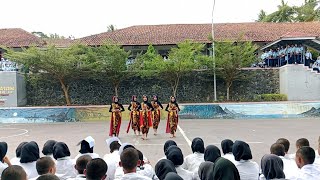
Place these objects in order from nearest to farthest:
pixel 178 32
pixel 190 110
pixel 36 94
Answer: pixel 190 110 → pixel 36 94 → pixel 178 32

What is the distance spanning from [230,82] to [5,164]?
22465mm

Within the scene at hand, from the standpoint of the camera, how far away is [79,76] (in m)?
26.3

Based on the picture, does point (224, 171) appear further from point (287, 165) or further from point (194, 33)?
point (194, 33)

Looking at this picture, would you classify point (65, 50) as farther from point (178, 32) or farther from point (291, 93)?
point (291, 93)

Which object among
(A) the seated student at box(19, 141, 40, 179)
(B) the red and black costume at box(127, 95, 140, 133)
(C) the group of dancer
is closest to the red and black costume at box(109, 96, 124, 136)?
(C) the group of dancer

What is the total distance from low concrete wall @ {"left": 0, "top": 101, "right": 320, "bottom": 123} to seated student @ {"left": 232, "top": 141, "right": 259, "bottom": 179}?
16638mm

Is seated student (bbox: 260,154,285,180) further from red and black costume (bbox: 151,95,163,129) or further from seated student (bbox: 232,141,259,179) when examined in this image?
red and black costume (bbox: 151,95,163,129)

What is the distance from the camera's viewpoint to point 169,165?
172 inches

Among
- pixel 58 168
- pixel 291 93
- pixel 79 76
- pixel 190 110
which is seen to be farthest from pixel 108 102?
pixel 58 168

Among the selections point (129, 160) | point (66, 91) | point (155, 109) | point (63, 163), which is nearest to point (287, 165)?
point (129, 160)

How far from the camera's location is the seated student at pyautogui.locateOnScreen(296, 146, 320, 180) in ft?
14.0

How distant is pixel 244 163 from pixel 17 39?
94.7 ft

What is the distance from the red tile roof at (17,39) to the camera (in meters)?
29.4

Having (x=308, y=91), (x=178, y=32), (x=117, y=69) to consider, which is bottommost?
(x=308, y=91)
